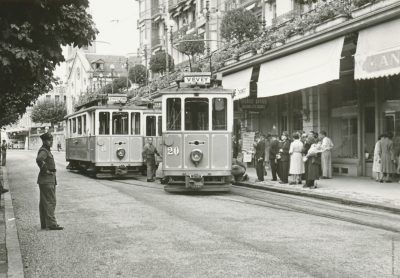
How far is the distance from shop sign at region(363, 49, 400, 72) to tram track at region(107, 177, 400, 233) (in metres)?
4.31

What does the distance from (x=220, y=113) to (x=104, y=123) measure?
8.27m

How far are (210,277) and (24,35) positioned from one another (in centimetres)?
396

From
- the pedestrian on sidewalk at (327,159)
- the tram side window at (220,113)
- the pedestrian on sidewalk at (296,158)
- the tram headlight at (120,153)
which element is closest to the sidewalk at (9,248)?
the tram side window at (220,113)

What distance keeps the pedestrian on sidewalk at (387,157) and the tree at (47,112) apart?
7943cm

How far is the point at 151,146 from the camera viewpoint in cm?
2191

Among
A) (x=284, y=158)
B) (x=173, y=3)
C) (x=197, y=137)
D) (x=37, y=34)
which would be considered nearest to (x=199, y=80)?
(x=197, y=137)

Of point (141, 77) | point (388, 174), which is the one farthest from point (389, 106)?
point (141, 77)

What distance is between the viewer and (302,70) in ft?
65.2

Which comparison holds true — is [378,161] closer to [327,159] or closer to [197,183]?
[327,159]

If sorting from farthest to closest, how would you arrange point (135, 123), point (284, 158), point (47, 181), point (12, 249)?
point (135, 123) < point (284, 158) < point (47, 181) < point (12, 249)

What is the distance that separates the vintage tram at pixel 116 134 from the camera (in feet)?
75.2

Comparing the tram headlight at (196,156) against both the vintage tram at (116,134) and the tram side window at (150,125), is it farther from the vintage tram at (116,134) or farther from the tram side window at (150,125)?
the tram side window at (150,125)

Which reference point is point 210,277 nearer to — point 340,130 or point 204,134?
point 204,134

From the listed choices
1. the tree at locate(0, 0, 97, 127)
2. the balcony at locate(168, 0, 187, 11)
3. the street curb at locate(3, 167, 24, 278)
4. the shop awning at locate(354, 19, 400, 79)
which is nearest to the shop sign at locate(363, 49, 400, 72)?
the shop awning at locate(354, 19, 400, 79)
